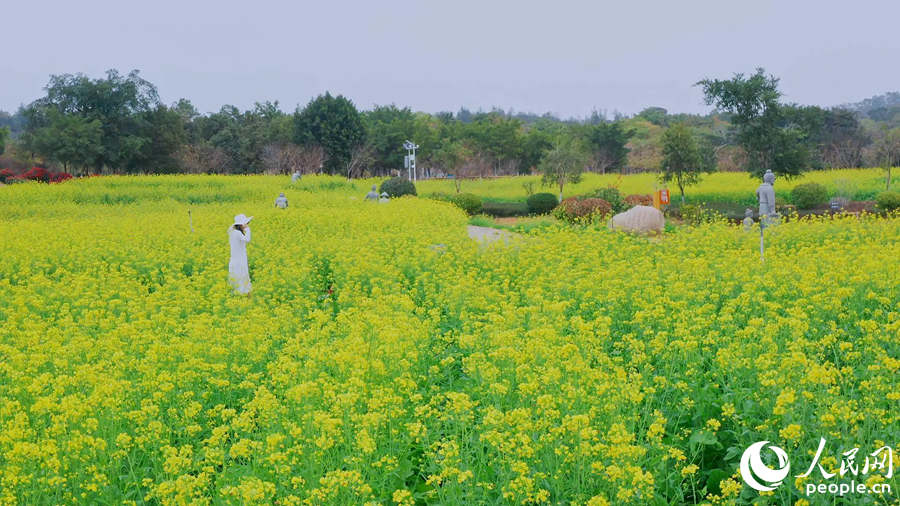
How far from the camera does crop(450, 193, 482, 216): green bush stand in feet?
108

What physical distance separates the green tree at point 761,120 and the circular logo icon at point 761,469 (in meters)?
31.0

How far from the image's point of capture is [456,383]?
7.08 meters

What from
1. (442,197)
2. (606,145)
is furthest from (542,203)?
(606,145)

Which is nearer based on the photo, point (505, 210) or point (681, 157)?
point (681, 157)

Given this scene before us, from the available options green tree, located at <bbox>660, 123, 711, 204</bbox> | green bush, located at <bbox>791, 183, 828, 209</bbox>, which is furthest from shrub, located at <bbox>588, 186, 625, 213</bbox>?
green bush, located at <bbox>791, 183, 828, 209</bbox>

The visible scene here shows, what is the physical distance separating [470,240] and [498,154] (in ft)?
173

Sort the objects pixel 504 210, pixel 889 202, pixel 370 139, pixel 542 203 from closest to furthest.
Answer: pixel 889 202 → pixel 542 203 → pixel 504 210 → pixel 370 139

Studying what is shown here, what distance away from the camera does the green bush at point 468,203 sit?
108ft

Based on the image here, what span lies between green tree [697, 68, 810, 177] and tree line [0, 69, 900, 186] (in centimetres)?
5

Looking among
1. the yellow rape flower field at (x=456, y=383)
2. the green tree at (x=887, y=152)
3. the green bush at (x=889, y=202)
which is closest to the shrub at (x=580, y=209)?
the green bush at (x=889, y=202)

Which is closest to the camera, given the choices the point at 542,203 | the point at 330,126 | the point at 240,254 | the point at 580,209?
the point at 240,254

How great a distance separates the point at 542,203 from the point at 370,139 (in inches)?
1387

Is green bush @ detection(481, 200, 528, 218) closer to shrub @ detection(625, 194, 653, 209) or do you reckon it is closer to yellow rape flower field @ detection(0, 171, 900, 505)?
shrub @ detection(625, 194, 653, 209)

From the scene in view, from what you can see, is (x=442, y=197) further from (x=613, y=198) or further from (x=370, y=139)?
(x=370, y=139)
